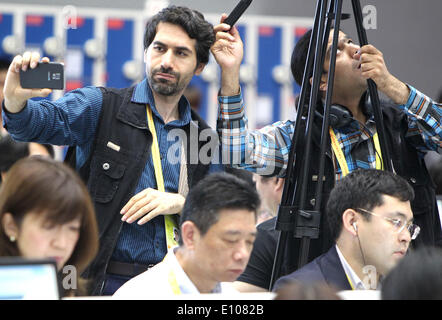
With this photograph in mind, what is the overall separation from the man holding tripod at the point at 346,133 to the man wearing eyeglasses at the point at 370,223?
0.29 feet

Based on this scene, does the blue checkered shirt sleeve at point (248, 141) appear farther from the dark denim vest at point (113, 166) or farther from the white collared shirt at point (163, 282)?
the white collared shirt at point (163, 282)

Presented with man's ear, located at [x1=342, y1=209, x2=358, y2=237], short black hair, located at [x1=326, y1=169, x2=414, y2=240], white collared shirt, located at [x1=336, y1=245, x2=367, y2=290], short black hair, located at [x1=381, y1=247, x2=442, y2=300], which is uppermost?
short black hair, located at [x1=381, y1=247, x2=442, y2=300]

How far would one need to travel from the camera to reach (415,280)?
44.7 inches

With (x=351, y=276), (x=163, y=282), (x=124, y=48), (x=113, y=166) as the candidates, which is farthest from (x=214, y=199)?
(x=124, y=48)

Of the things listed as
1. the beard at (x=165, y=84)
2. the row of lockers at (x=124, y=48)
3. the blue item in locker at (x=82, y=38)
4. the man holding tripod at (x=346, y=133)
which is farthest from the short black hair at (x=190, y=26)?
the blue item in locker at (x=82, y=38)

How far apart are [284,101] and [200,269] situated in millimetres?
3146

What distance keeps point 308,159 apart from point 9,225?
2.76 feet

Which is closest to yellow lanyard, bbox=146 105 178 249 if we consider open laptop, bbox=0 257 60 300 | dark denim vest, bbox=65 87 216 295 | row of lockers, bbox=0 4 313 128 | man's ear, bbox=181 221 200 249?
dark denim vest, bbox=65 87 216 295

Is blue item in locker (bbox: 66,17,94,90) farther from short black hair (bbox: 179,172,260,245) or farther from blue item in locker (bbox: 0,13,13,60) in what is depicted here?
short black hair (bbox: 179,172,260,245)

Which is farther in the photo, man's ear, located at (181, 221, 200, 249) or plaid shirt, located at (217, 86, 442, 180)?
plaid shirt, located at (217, 86, 442, 180)

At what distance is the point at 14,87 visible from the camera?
6.16ft

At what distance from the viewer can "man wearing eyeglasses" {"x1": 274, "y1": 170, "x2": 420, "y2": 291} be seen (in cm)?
210

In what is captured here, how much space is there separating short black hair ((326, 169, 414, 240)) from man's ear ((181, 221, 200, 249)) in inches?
21.1

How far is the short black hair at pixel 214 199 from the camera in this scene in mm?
1838
